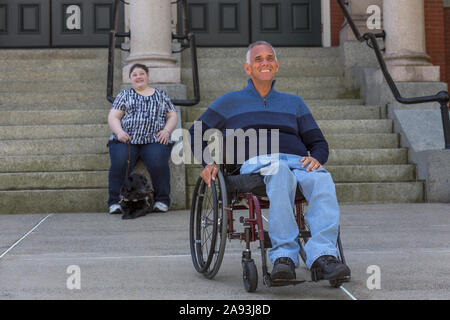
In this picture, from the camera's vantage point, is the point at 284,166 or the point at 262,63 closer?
the point at 284,166

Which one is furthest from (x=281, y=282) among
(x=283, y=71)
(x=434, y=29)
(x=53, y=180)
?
(x=434, y=29)

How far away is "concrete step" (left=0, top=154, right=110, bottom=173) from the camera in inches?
276

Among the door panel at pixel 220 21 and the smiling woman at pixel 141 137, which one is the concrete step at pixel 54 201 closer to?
the smiling woman at pixel 141 137

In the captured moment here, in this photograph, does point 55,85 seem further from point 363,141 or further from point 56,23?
point 363,141

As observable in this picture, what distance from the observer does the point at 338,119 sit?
26.7ft

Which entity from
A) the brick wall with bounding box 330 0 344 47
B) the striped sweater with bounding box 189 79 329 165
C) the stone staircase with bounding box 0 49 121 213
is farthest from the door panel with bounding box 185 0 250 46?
the striped sweater with bounding box 189 79 329 165

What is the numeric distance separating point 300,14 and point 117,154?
5496mm

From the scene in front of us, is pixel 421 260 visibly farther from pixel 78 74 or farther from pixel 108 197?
pixel 78 74

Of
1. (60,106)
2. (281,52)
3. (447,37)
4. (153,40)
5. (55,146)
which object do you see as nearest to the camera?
(55,146)

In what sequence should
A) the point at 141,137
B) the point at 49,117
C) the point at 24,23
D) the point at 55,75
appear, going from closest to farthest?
the point at 141,137, the point at 49,117, the point at 55,75, the point at 24,23

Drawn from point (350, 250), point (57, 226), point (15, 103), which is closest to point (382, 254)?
point (350, 250)

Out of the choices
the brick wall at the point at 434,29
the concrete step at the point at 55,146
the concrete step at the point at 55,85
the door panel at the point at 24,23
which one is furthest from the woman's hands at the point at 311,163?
the brick wall at the point at 434,29

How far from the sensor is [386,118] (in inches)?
320

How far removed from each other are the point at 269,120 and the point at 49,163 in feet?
13.0
